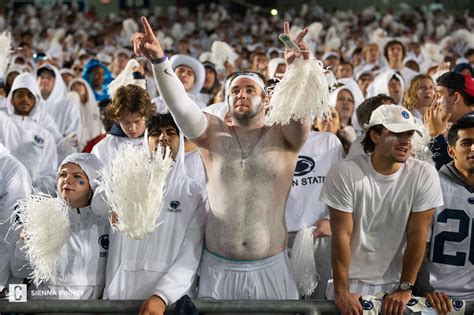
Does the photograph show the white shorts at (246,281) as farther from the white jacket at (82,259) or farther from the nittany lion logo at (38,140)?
the nittany lion logo at (38,140)

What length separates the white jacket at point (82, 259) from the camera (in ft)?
15.5

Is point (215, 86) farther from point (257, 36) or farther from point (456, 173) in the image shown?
point (257, 36)

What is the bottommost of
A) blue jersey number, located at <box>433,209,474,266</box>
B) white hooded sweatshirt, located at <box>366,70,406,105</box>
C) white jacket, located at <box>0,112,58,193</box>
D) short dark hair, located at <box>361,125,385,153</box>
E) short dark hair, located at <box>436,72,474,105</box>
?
white jacket, located at <box>0,112,58,193</box>

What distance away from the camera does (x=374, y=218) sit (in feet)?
14.9

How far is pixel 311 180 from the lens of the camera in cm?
554

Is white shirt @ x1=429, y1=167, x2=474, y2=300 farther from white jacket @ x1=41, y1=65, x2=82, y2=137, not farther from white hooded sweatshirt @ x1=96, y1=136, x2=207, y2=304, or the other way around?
white jacket @ x1=41, y1=65, x2=82, y2=137

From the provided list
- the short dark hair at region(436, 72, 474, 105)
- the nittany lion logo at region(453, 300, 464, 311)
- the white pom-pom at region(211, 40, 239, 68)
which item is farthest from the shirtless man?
the white pom-pom at region(211, 40, 239, 68)

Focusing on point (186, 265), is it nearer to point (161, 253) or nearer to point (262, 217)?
point (161, 253)

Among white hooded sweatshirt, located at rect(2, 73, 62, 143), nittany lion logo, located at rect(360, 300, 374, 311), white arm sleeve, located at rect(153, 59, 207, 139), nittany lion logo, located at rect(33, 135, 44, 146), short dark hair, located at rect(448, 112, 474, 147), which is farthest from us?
white hooded sweatshirt, located at rect(2, 73, 62, 143)

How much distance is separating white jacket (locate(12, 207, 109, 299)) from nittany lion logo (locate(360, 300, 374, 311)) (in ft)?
4.83

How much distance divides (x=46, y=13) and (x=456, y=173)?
21.8m

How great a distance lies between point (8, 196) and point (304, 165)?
1875 mm

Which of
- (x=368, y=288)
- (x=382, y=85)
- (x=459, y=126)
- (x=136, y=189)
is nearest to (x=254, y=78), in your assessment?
(x=136, y=189)

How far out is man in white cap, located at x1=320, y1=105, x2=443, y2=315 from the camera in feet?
14.6
